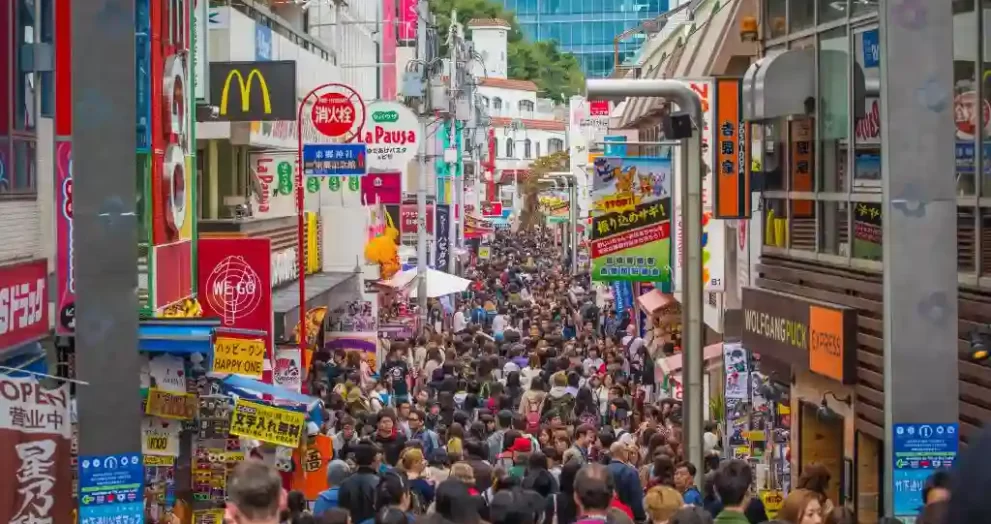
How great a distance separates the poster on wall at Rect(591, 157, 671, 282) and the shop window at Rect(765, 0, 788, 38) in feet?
14.4

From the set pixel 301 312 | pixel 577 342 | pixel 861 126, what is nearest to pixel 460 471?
pixel 861 126

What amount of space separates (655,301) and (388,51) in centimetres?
2143

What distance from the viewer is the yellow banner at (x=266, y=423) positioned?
13.1 m

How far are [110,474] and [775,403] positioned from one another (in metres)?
10.7

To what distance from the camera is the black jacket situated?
10.3m

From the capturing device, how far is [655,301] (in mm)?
31438

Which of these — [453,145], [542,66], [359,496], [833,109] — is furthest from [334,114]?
[542,66]

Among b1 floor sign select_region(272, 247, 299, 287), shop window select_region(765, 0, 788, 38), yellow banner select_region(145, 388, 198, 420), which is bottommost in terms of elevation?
yellow banner select_region(145, 388, 198, 420)

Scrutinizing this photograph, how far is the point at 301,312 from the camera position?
21422mm

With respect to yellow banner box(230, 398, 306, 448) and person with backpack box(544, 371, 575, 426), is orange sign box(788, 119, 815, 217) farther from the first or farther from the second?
yellow banner box(230, 398, 306, 448)

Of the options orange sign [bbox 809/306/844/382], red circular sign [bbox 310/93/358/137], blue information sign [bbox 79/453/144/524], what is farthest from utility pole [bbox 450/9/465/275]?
blue information sign [bbox 79/453/144/524]

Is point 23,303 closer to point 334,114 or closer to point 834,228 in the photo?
point 834,228

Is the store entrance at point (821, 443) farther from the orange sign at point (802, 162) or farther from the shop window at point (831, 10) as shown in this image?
the shop window at point (831, 10)

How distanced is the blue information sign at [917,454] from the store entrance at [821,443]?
5788mm
